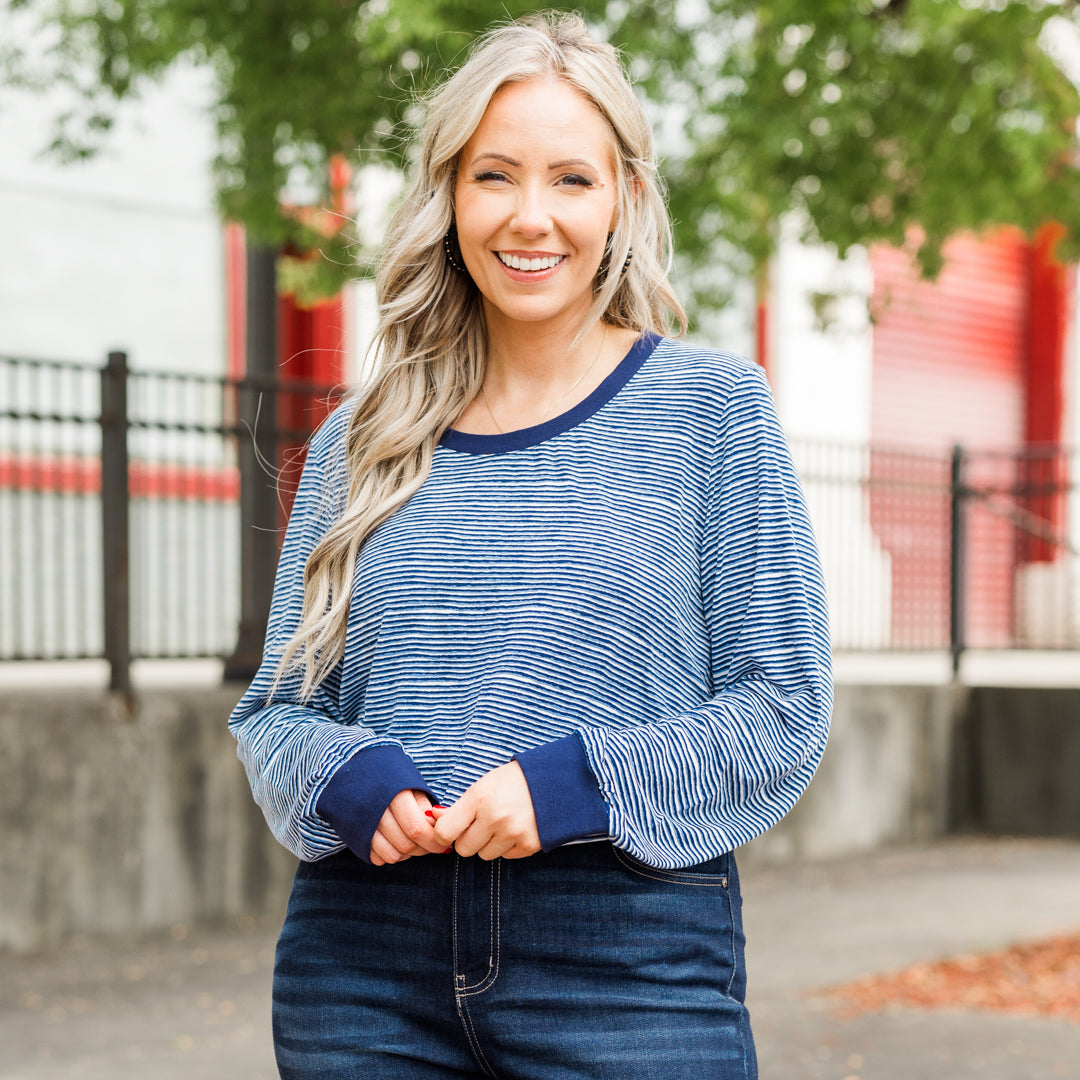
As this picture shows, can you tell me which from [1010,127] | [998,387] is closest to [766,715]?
[1010,127]

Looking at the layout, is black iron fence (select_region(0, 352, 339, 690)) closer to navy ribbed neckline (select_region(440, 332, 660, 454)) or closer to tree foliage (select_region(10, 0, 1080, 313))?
tree foliage (select_region(10, 0, 1080, 313))

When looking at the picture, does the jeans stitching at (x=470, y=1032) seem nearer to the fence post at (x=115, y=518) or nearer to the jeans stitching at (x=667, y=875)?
the jeans stitching at (x=667, y=875)

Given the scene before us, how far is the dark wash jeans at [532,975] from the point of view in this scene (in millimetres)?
1756

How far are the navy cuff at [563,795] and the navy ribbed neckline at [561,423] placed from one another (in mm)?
396

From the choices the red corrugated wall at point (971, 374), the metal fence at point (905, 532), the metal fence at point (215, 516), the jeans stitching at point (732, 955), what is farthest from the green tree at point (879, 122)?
the red corrugated wall at point (971, 374)

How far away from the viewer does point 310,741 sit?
186 centimetres

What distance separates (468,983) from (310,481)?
2.26ft

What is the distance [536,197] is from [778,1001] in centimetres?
475

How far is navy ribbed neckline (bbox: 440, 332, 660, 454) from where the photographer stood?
1.93 meters

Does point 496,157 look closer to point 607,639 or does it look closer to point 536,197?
point 536,197

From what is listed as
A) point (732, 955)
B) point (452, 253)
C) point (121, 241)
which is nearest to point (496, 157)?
point (452, 253)

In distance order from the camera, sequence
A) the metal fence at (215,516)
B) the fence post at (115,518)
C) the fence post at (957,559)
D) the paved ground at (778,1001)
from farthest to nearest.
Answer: the fence post at (957,559)
the metal fence at (215,516)
the fence post at (115,518)
the paved ground at (778,1001)

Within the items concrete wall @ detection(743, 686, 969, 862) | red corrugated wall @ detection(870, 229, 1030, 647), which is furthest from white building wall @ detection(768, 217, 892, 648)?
concrete wall @ detection(743, 686, 969, 862)

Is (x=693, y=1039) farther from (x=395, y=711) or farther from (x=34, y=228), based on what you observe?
(x=34, y=228)
